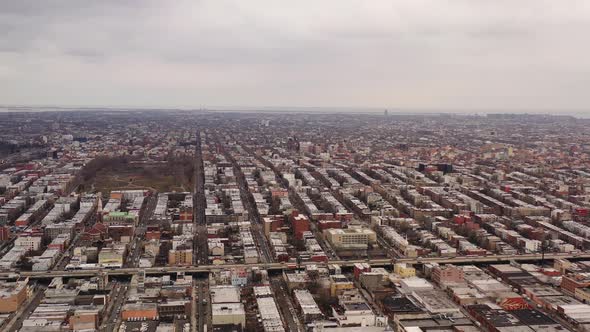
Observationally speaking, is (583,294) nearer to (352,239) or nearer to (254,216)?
(352,239)

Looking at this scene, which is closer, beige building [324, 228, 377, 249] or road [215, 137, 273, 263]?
road [215, 137, 273, 263]

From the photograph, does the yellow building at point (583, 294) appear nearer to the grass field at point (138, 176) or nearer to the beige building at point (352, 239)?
the beige building at point (352, 239)

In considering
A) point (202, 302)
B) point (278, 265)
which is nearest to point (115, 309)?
point (202, 302)

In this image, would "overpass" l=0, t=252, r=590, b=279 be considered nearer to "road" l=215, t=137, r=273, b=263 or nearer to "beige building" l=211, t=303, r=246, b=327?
"road" l=215, t=137, r=273, b=263

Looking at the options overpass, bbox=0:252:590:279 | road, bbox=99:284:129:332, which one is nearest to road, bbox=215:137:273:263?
overpass, bbox=0:252:590:279

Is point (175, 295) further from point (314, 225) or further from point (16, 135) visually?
point (16, 135)

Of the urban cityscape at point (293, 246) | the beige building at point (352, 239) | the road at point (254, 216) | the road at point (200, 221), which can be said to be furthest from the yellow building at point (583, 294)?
the road at point (200, 221)

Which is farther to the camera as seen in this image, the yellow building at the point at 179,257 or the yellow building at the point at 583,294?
the yellow building at the point at 179,257

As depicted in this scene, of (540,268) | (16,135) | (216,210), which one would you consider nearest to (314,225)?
(216,210)
